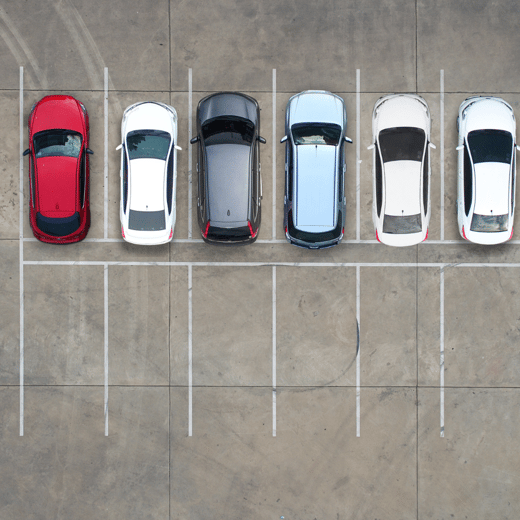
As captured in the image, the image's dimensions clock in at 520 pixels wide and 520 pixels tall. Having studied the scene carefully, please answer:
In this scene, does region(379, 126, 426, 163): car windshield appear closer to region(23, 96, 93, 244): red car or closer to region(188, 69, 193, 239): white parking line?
region(188, 69, 193, 239): white parking line

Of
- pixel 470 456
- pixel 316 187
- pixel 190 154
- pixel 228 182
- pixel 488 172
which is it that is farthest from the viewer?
pixel 190 154

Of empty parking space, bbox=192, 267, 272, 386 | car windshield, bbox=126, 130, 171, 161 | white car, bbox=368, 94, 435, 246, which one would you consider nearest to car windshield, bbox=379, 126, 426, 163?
white car, bbox=368, 94, 435, 246

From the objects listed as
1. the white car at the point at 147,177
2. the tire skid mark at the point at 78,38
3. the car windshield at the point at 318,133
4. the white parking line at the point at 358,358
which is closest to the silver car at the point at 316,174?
the car windshield at the point at 318,133

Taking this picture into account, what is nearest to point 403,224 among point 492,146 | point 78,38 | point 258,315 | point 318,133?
point 492,146

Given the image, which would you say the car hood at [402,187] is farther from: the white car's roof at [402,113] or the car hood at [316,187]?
the car hood at [316,187]

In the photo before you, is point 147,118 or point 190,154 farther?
point 190,154

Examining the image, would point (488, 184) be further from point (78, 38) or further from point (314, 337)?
point (78, 38)
